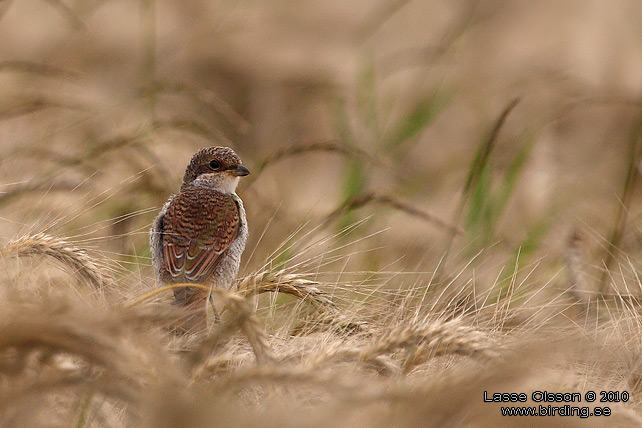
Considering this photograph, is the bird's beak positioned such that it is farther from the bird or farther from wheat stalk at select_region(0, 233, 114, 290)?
wheat stalk at select_region(0, 233, 114, 290)

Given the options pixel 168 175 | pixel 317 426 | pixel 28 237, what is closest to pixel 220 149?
pixel 168 175

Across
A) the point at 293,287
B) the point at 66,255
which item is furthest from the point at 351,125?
the point at 66,255

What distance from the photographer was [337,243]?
171 inches

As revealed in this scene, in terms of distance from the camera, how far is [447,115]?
33.6 ft

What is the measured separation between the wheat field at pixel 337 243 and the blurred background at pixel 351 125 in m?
0.03

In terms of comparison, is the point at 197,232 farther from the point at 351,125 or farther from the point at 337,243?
the point at 351,125

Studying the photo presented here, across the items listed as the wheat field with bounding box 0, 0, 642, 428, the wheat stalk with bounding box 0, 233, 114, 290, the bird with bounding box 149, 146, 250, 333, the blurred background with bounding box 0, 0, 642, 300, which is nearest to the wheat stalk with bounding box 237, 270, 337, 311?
the wheat field with bounding box 0, 0, 642, 428

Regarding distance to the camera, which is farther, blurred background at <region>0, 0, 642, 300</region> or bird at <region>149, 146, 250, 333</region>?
blurred background at <region>0, 0, 642, 300</region>

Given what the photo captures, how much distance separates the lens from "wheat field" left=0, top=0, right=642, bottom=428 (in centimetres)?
177

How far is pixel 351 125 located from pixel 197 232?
4.23 metres

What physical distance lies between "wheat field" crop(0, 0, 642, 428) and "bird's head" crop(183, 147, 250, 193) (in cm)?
23

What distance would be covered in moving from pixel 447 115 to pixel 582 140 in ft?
5.19

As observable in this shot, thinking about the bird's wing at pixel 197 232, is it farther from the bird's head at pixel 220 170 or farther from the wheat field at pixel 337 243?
the bird's head at pixel 220 170

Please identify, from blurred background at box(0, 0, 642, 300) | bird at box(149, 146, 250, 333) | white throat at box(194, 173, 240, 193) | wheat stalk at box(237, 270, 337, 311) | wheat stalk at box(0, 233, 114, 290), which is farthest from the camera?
white throat at box(194, 173, 240, 193)
